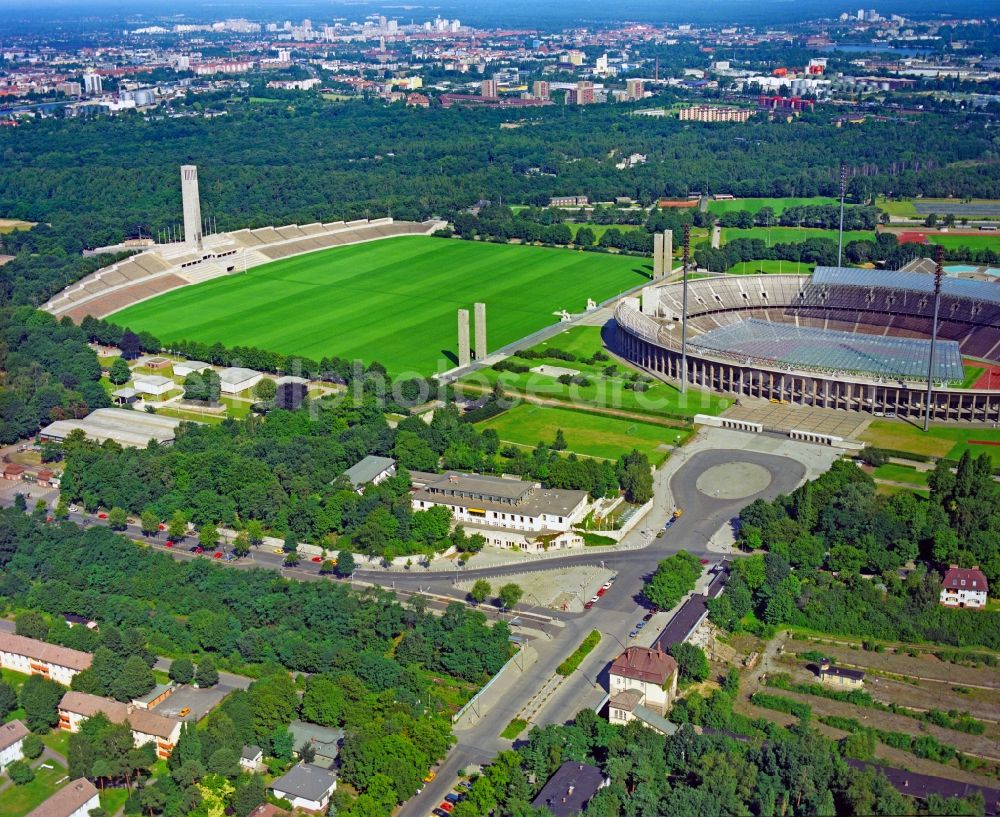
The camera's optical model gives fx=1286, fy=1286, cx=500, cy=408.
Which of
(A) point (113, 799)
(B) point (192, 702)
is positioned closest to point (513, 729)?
(B) point (192, 702)

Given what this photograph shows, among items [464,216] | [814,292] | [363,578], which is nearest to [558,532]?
[363,578]

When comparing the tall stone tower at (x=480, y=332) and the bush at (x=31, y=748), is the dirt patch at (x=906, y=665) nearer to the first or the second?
the bush at (x=31, y=748)

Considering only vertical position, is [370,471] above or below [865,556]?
above

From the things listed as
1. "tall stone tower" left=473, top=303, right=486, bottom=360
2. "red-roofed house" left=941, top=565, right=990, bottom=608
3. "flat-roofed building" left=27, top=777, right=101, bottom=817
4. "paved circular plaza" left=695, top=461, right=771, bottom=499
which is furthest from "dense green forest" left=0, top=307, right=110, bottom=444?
"red-roofed house" left=941, top=565, right=990, bottom=608

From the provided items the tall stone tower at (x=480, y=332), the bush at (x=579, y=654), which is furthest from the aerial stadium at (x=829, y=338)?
the bush at (x=579, y=654)

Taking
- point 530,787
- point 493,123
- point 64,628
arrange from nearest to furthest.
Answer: point 530,787 < point 64,628 < point 493,123

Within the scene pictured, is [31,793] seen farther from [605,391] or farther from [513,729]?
[605,391]

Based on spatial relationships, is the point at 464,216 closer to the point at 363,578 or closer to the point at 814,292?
the point at 814,292
